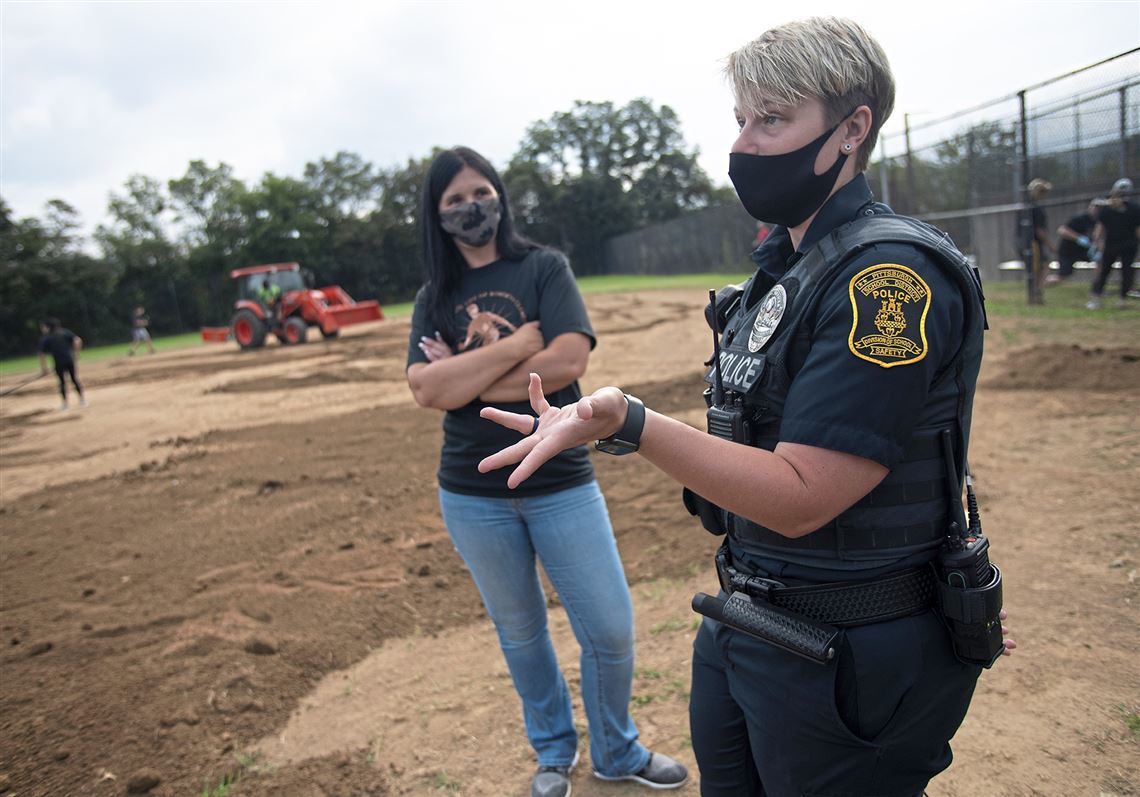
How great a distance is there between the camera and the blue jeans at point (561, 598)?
2547 mm

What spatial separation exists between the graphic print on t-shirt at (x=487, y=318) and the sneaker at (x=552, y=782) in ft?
4.87

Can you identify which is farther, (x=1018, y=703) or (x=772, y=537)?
(x=1018, y=703)

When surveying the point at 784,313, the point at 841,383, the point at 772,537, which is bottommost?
the point at 772,537

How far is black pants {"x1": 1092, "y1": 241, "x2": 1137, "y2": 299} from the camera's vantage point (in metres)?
10.0

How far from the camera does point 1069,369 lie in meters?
7.20

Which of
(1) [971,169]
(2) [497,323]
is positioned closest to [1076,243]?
(1) [971,169]

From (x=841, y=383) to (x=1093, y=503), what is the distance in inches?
156

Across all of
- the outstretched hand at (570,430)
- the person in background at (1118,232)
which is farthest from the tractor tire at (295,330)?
the outstretched hand at (570,430)

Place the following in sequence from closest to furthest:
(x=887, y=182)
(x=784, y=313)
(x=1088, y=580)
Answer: (x=784, y=313) → (x=1088, y=580) → (x=887, y=182)

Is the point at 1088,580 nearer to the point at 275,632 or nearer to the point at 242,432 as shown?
the point at 275,632

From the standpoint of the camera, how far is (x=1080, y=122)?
1126cm

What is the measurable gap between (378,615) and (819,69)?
380cm

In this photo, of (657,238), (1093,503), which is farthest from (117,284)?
(1093,503)

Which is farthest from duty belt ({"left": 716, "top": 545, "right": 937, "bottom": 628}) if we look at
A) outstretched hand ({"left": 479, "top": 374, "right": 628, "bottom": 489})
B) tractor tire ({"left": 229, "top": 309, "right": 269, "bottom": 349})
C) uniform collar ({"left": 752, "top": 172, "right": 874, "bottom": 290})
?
tractor tire ({"left": 229, "top": 309, "right": 269, "bottom": 349})
